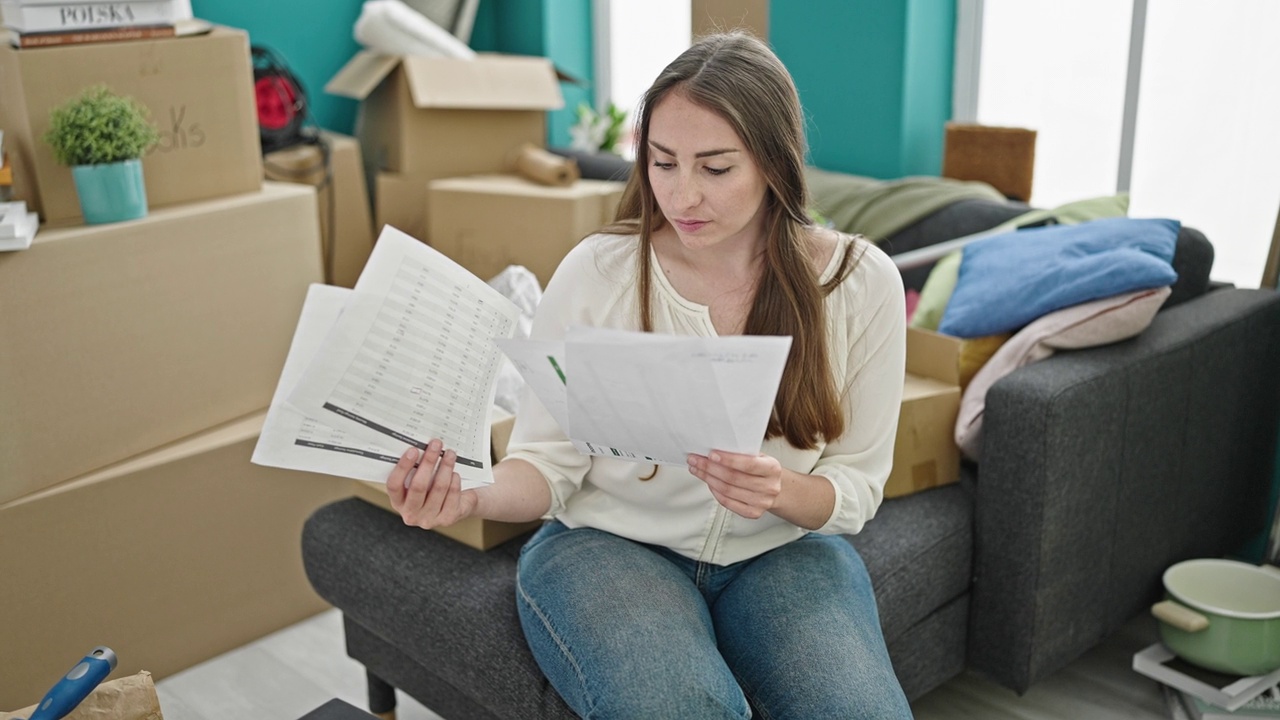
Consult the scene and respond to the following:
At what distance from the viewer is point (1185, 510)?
182cm

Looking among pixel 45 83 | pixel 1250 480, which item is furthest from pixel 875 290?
pixel 45 83

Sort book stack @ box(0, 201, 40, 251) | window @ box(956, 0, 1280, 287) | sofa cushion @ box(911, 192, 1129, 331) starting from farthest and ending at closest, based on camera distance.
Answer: window @ box(956, 0, 1280, 287)
sofa cushion @ box(911, 192, 1129, 331)
book stack @ box(0, 201, 40, 251)

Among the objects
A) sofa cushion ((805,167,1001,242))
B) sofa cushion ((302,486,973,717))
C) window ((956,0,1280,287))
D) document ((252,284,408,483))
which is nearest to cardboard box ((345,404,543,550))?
sofa cushion ((302,486,973,717))

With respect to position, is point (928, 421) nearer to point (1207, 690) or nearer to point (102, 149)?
point (1207, 690)

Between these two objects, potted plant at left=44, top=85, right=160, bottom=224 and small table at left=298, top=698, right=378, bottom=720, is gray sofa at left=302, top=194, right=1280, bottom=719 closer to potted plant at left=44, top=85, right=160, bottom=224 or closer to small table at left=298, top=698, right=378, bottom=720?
small table at left=298, top=698, right=378, bottom=720

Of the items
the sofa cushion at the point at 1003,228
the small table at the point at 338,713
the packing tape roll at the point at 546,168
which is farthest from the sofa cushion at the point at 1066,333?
the packing tape roll at the point at 546,168

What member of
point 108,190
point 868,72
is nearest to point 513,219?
point 868,72

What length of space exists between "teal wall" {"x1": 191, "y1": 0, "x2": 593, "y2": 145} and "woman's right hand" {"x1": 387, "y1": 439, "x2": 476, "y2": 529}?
2390 mm

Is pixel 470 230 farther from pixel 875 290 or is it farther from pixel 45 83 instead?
pixel 875 290

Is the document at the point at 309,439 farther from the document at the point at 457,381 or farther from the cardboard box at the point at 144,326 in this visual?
the cardboard box at the point at 144,326

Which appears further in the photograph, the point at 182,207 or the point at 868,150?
the point at 868,150

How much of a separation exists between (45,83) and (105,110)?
13cm

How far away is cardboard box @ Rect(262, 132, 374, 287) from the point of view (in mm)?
2893

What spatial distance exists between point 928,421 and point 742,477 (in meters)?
0.69
